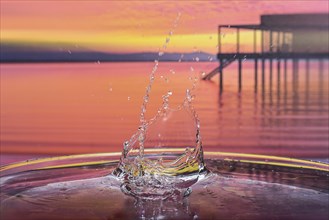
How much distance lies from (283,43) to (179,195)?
19713 mm

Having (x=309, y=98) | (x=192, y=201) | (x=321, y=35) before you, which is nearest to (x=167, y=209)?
(x=192, y=201)

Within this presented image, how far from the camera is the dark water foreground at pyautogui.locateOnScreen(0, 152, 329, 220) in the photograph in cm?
188

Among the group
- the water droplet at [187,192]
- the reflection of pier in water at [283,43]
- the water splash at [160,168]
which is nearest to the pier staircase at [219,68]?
the reflection of pier in water at [283,43]

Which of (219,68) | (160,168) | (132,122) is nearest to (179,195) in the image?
(160,168)

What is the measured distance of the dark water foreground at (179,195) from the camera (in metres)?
1.88

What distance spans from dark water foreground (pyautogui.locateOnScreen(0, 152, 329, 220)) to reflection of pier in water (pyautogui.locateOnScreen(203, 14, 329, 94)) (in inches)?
617

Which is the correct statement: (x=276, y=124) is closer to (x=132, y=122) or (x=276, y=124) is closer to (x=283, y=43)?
(x=132, y=122)

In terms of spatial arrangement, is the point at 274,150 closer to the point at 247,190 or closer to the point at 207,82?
the point at 247,190

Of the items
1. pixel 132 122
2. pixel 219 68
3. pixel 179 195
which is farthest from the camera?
pixel 219 68

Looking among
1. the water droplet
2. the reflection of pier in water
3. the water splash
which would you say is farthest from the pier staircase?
the water droplet

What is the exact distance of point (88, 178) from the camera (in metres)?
2.29

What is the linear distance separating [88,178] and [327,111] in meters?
10.9

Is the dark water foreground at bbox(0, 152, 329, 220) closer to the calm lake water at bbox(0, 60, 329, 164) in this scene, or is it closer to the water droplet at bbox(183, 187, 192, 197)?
the water droplet at bbox(183, 187, 192, 197)

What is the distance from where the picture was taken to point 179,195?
7.11 ft
